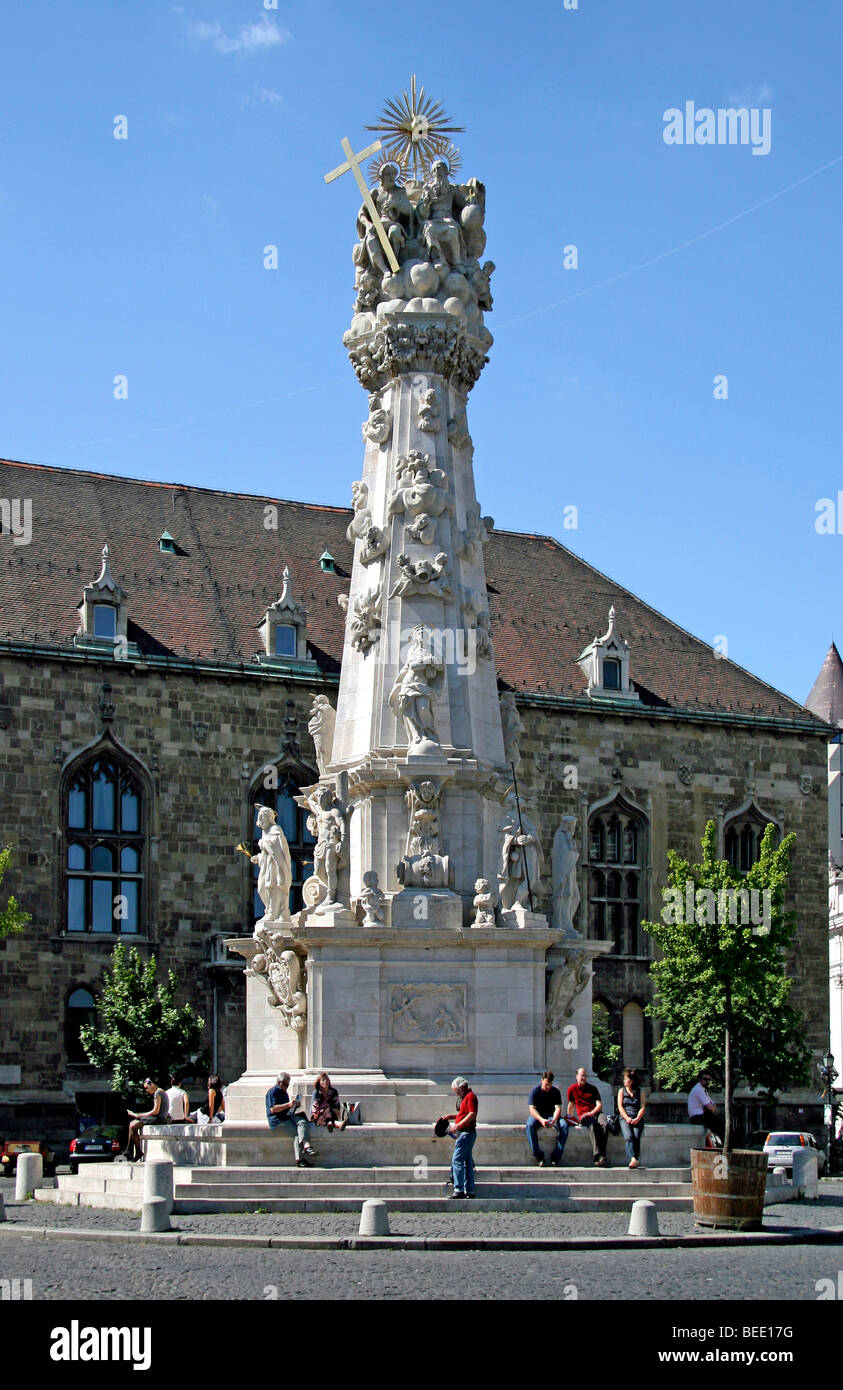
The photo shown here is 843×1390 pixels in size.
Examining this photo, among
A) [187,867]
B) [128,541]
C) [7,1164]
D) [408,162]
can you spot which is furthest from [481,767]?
[128,541]

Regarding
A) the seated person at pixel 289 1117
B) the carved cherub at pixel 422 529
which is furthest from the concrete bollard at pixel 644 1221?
the carved cherub at pixel 422 529

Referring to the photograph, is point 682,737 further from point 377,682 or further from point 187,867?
point 377,682

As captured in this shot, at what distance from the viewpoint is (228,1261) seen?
671 inches

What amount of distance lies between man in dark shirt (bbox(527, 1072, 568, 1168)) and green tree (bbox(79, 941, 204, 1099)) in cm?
1987

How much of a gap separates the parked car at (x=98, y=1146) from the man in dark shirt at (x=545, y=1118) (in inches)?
670

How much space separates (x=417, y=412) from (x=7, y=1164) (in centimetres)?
1783

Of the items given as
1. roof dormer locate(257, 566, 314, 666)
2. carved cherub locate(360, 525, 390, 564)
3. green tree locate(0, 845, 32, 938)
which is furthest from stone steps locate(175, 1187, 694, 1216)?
roof dormer locate(257, 566, 314, 666)

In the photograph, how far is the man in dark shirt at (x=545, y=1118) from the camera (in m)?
23.4

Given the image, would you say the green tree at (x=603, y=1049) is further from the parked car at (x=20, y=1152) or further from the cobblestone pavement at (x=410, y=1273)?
the cobblestone pavement at (x=410, y=1273)

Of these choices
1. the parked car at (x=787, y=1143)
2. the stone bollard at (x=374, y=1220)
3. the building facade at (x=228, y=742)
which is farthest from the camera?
the building facade at (x=228, y=742)

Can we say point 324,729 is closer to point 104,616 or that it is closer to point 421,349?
point 421,349

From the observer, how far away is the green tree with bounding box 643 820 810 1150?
43.8 metres

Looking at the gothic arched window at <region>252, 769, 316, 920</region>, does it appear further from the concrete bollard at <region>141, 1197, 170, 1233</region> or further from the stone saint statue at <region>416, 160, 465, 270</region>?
the concrete bollard at <region>141, 1197, 170, 1233</region>

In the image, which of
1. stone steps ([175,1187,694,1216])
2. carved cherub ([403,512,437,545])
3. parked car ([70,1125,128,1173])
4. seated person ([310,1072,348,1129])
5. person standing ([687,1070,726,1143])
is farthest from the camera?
parked car ([70,1125,128,1173])
